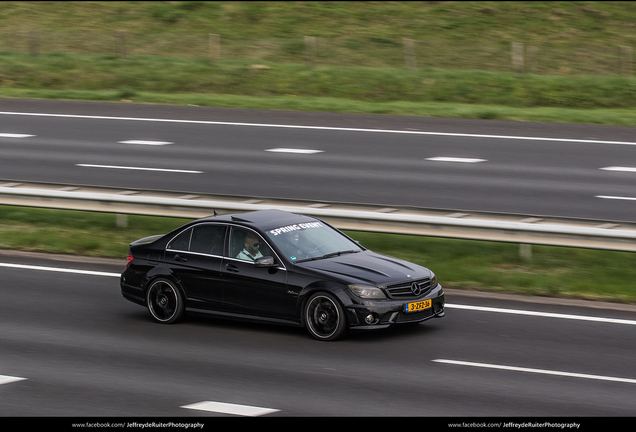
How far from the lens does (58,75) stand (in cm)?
3606

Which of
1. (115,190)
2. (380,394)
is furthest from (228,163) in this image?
(380,394)

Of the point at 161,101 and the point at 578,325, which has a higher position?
the point at 161,101

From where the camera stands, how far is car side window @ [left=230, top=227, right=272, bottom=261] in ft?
38.9

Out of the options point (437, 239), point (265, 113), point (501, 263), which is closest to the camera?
point (501, 263)

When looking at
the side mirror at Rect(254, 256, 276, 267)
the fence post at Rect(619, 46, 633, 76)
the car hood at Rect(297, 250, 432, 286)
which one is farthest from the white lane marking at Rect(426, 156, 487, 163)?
the fence post at Rect(619, 46, 633, 76)

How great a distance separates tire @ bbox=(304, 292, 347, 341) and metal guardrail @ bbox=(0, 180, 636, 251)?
158 inches

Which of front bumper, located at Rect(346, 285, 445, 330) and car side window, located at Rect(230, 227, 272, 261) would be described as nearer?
front bumper, located at Rect(346, 285, 445, 330)

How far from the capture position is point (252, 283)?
38.4ft

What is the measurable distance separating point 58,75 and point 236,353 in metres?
27.6

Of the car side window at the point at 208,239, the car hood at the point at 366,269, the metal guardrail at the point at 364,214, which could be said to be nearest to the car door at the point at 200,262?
the car side window at the point at 208,239

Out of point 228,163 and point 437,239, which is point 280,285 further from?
point 228,163

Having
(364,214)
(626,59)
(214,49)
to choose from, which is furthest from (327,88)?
(364,214)

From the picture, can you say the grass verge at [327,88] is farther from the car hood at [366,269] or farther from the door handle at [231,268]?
the door handle at [231,268]

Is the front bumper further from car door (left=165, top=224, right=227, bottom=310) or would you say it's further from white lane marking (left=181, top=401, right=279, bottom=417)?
white lane marking (left=181, top=401, right=279, bottom=417)
